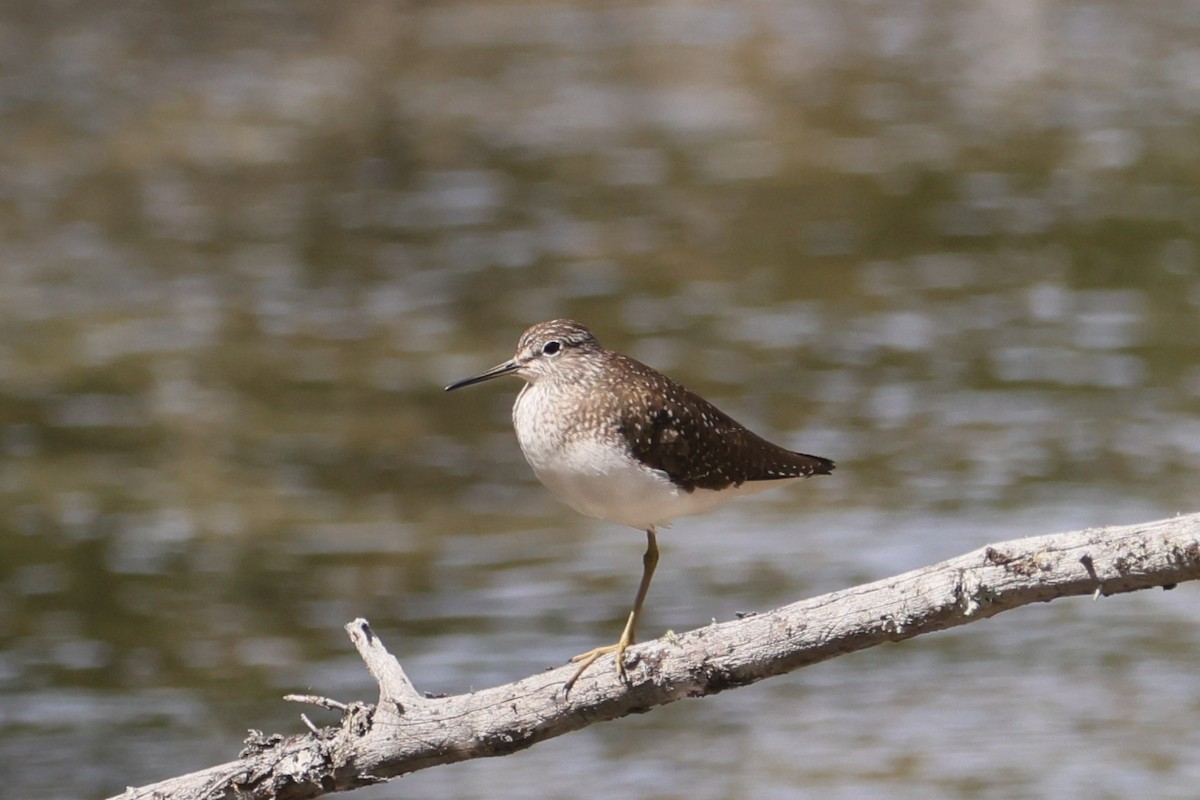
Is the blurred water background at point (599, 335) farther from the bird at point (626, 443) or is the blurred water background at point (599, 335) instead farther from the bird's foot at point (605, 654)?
the bird's foot at point (605, 654)

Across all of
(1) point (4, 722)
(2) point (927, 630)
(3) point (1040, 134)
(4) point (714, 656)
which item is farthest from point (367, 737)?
(3) point (1040, 134)

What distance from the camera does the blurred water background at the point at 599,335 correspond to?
10977mm

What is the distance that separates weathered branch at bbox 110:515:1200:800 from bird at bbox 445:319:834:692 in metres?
0.48

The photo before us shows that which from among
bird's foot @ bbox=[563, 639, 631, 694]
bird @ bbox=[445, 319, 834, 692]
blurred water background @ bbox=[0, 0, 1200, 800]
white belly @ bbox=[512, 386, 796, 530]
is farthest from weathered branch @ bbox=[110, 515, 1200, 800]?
blurred water background @ bbox=[0, 0, 1200, 800]

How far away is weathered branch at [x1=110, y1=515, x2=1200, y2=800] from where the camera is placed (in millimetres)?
5001

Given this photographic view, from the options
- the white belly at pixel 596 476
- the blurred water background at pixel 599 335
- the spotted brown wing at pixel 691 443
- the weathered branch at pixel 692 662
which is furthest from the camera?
the blurred water background at pixel 599 335

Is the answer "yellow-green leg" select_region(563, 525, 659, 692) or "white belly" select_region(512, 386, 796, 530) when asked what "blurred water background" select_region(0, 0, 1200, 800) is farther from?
"white belly" select_region(512, 386, 796, 530)

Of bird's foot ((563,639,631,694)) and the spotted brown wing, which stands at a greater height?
the spotted brown wing

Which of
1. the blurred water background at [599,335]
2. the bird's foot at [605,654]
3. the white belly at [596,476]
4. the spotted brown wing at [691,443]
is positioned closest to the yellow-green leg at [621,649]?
the bird's foot at [605,654]

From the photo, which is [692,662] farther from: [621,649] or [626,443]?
[626,443]

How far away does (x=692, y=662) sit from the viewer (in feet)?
18.1

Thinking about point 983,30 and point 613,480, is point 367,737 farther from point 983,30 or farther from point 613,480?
point 983,30

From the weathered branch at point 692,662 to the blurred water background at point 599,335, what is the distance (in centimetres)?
453

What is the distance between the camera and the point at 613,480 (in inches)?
255
